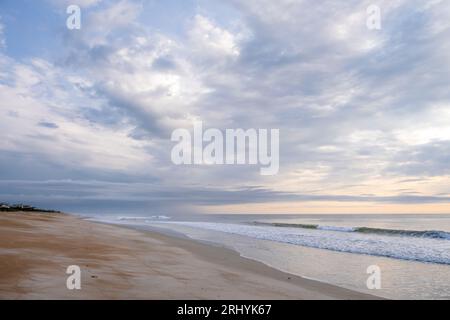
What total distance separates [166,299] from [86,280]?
2.00 m

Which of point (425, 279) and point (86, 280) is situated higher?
point (86, 280)

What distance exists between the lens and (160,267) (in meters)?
10.3

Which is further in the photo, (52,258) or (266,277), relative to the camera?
(266,277)

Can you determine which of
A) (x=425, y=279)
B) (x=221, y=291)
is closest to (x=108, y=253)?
(x=221, y=291)
